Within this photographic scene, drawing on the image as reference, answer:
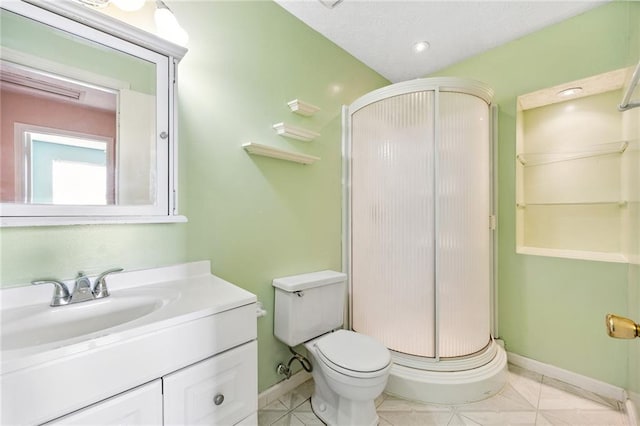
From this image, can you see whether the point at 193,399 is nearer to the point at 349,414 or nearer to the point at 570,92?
the point at 349,414

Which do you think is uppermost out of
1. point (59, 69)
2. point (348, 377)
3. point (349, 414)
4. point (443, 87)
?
point (443, 87)

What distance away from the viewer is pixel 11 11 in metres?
0.90

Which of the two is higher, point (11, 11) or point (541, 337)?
point (11, 11)

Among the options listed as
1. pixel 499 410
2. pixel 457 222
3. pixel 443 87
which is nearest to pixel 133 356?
pixel 457 222

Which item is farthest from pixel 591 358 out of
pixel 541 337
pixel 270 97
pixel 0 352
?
pixel 0 352

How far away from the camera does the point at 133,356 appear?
0.77 m

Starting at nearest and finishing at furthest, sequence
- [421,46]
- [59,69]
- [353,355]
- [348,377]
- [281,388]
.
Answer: [59,69]
[348,377]
[353,355]
[281,388]
[421,46]

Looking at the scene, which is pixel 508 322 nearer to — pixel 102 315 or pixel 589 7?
pixel 589 7

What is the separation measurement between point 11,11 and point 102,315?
110 cm

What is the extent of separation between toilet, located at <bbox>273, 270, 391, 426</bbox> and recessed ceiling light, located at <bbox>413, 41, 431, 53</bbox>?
190cm

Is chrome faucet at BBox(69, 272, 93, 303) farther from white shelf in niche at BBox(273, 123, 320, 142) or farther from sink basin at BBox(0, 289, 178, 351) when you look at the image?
white shelf in niche at BBox(273, 123, 320, 142)

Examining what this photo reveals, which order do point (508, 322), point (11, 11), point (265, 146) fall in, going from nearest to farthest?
1. point (11, 11)
2. point (265, 146)
3. point (508, 322)

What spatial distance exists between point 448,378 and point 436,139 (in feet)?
5.05

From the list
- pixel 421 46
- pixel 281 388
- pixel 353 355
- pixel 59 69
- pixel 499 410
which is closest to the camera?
pixel 59 69
